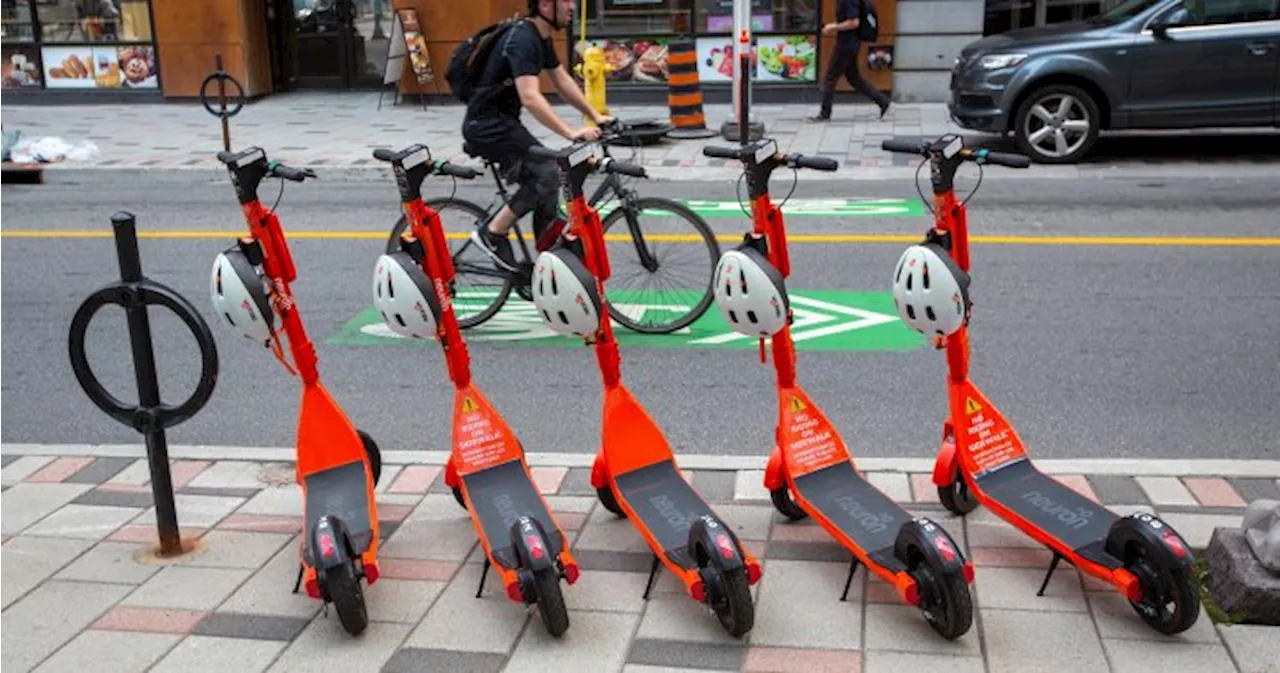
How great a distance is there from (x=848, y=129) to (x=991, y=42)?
2.44m

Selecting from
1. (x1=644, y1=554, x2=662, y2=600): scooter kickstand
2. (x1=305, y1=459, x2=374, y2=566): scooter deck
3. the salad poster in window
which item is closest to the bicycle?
(x1=305, y1=459, x2=374, y2=566): scooter deck

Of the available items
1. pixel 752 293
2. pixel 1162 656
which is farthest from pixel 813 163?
pixel 1162 656

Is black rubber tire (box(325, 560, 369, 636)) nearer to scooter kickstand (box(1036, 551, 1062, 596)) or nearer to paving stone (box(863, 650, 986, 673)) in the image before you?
paving stone (box(863, 650, 986, 673))

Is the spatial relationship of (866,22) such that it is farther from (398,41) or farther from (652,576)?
(652,576)

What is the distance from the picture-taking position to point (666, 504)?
418 cm

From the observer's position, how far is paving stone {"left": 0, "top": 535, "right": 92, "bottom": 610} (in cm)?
409

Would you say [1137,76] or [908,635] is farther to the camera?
[1137,76]

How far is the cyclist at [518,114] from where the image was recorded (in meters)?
6.36

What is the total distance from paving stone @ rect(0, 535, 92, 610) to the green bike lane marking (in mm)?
2727

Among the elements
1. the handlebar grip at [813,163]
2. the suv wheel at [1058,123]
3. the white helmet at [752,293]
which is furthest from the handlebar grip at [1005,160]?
the suv wheel at [1058,123]

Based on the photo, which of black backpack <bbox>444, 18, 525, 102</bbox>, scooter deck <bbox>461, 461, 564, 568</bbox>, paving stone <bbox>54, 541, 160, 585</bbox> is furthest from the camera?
black backpack <bbox>444, 18, 525, 102</bbox>

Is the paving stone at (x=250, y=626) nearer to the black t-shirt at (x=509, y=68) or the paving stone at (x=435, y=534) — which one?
the paving stone at (x=435, y=534)

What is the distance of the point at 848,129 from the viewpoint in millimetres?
15133

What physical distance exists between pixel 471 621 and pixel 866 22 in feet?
41.2
